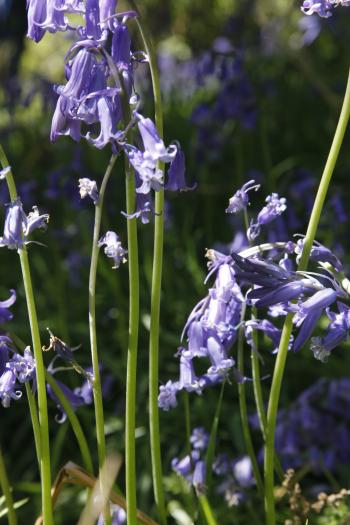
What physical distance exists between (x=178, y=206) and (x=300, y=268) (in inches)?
132

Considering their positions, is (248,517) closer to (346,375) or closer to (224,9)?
(346,375)

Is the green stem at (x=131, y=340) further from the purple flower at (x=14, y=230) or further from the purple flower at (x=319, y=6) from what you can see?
the purple flower at (x=319, y=6)

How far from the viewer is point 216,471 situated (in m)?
2.52

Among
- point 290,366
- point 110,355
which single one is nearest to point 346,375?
point 290,366

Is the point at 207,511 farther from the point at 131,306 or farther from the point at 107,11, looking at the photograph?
the point at 107,11

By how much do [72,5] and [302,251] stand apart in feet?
2.17

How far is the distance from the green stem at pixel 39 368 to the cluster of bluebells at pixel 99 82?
0.14 metres

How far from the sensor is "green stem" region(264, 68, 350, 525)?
1.65m

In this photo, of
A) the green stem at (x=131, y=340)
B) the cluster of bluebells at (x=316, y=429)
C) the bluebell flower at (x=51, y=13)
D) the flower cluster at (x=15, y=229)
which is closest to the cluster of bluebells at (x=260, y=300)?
the green stem at (x=131, y=340)

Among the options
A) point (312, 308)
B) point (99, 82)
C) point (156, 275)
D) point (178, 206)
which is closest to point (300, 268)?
point (312, 308)

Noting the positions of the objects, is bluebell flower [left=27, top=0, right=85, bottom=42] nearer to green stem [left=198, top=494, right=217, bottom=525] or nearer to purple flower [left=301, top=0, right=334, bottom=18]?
purple flower [left=301, top=0, right=334, bottom=18]

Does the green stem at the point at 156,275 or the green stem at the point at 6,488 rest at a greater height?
the green stem at the point at 156,275

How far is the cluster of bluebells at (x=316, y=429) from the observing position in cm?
313

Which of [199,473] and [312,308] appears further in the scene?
[199,473]
